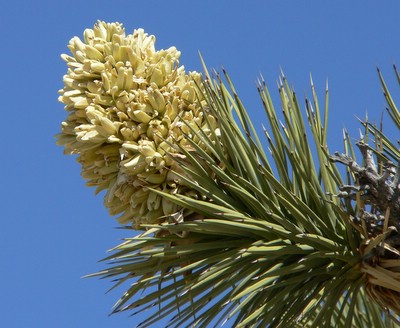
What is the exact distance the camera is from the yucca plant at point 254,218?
3033mm

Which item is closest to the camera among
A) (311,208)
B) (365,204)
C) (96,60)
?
(365,204)

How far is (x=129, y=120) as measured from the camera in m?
3.38

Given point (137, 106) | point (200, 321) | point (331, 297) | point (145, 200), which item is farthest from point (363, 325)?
point (137, 106)

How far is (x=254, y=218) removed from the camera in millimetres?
3242

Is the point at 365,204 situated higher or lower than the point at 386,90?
lower

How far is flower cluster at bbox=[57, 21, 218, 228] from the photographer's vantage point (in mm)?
3289

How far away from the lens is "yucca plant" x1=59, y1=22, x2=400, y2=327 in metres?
3.03

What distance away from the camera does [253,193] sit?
3.29 metres

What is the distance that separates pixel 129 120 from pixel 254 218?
628 mm

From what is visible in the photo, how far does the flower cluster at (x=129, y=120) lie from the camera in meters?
3.29

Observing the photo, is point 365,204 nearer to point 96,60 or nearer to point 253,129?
point 253,129

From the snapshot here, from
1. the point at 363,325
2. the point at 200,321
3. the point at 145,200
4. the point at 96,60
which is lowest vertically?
the point at 363,325

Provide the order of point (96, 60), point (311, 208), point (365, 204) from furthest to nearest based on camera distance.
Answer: point (96, 60)
point (311, 208)
point (365, 204)

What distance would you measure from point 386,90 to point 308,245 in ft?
2.31
